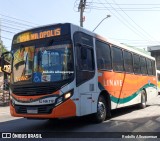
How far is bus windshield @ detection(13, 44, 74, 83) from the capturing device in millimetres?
9578

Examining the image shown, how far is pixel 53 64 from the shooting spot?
965 cm

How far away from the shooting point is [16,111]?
10211 mm

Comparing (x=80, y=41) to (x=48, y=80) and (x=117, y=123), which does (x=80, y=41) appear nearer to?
(x=48, y=80)

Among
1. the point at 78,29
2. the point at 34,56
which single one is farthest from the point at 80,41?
the point at 34,56

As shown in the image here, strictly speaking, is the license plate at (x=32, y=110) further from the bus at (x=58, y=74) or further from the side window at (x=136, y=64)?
the side window at (x=136, y=64)

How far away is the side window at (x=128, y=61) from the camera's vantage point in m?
14.7

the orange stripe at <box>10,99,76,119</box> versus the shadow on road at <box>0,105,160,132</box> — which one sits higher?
the orange stripe at <box>10,99,76,119</box>

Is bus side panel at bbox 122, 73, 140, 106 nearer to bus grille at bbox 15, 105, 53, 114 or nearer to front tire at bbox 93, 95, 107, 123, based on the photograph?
front tire at bbox 93, 95, 107, 123

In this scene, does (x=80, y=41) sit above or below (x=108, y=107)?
above

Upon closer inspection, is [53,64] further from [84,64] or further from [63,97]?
[84,64]

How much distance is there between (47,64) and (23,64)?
2.89ft

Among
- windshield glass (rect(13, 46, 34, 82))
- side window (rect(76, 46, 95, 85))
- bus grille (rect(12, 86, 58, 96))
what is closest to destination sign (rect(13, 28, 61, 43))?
windshield glass (rect(13, 46, 34, 82))

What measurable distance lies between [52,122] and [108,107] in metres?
2.16

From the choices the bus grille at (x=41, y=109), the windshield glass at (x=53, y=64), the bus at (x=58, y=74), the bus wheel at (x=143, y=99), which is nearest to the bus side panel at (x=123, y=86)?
the bus at (x=58, y=74)
